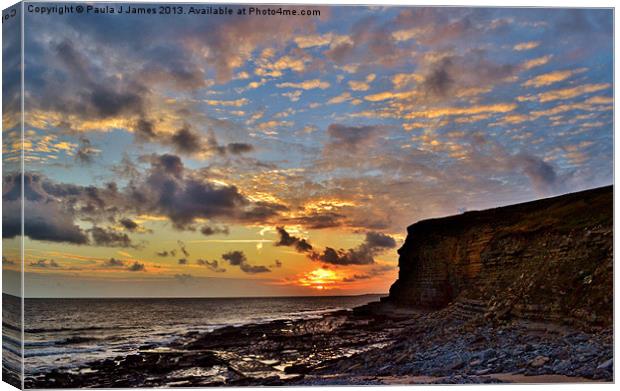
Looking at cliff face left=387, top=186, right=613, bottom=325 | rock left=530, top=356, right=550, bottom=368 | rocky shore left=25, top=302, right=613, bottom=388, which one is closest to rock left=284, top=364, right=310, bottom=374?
rocky shore left=25, top=302, right=613, bottom=388

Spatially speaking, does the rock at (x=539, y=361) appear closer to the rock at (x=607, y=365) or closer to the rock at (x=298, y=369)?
the rock at (x=607, y=365)

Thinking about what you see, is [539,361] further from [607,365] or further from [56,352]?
[56,352]

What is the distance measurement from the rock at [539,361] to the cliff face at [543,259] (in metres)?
1.72

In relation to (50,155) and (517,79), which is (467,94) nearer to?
(517,79)

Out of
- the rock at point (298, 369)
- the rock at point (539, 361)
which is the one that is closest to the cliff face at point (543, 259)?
the rock at point (539, 361)

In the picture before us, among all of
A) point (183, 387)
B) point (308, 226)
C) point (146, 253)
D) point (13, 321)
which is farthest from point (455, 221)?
point (13, 321)

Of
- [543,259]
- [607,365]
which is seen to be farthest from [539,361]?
[543,259]

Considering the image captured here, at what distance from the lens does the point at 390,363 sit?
13.1 meters

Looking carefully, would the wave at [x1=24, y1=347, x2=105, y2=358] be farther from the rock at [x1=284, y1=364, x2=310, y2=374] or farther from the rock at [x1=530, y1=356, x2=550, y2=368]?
the rock at [x1=530, y1=356, x2=550, y2=368]

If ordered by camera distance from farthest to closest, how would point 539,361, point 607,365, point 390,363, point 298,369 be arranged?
point 390,363 < point 298,369 < point 539,361 < point 607,365

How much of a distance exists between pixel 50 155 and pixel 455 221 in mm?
20605

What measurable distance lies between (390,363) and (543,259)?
7.08 meters

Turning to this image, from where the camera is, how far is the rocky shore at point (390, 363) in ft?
39.6

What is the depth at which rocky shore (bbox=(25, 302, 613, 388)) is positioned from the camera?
12.1 meters
